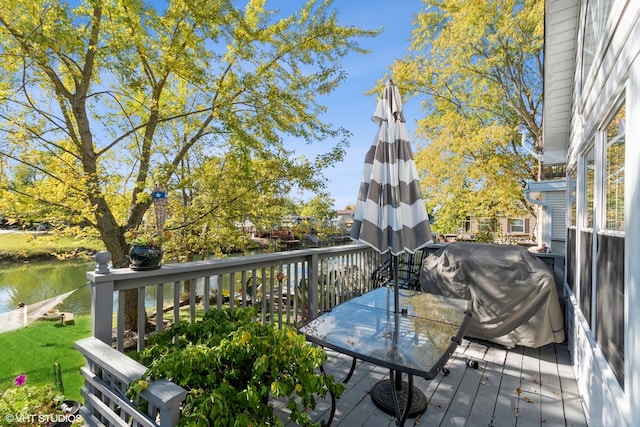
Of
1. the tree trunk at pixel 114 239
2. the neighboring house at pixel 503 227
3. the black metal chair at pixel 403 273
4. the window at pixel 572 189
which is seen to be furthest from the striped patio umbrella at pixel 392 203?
the neighboring house at pixel 503 227

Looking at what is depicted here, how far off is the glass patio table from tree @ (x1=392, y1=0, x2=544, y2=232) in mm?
9247

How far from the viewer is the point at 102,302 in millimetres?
1801

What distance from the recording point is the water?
976 cm

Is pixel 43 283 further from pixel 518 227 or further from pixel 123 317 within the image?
pixel 518 227

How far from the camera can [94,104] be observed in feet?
22.5

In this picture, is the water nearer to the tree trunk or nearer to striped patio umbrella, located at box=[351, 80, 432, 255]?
the tree trunk

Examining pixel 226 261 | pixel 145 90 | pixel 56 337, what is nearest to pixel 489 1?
pixel 145 90

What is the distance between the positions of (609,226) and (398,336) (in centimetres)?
151

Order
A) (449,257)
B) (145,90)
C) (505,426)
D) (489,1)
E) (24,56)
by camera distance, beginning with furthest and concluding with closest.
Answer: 1. (489,1)
2. (145,90)
3. (24,56)
4. (449,257)
5. (505,426)

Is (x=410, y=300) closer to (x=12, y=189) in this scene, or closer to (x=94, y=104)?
(x=12, y=189)

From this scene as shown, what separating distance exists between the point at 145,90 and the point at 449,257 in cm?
665

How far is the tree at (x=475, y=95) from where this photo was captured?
9953 mm

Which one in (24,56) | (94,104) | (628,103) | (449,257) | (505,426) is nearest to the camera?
(628,103)

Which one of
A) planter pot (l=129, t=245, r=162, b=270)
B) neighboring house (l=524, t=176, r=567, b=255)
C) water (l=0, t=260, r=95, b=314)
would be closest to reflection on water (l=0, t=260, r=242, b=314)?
water (l=0, t=260, r=95, b=314)
